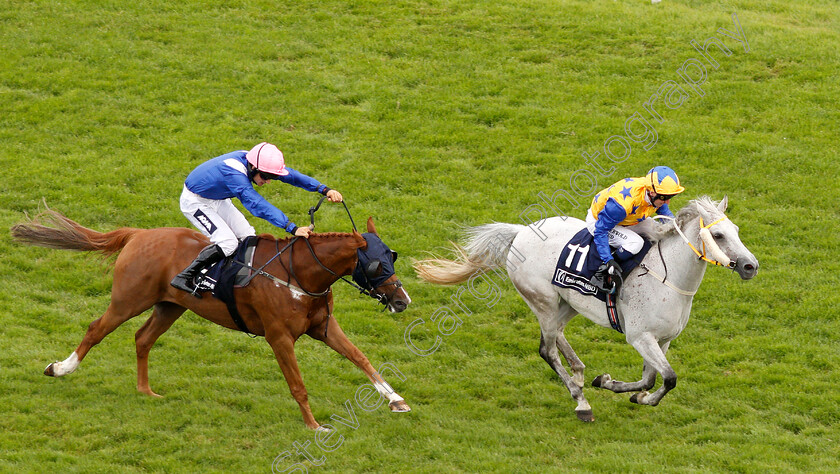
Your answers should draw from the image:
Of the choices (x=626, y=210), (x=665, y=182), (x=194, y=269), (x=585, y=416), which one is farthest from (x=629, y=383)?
(x=194, y=269)

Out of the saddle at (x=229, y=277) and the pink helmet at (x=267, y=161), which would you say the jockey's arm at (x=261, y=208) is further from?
the saddle at (x=229, y=277)

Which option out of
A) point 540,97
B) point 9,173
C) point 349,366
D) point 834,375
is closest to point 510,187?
point 540,97

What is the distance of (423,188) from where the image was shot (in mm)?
12680

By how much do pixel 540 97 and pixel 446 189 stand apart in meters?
3.54

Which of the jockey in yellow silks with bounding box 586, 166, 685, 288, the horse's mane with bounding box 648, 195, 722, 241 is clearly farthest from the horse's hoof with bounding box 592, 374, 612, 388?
the horse's mane with bounding box 648, 195, 722, 241

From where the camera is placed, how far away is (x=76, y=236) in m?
8.22

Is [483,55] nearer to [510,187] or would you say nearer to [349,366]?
[510,187]

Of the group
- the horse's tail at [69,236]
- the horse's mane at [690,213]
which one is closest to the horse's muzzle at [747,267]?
the horse's mane at [690,213]

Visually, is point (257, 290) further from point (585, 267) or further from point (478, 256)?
point (585, 267)

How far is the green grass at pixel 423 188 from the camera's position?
7.42 m

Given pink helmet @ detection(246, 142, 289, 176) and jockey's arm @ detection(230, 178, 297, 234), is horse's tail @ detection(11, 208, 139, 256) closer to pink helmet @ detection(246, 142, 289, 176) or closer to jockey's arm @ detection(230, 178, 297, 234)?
jockey's arm @ detection(230, 178, 297, 234)

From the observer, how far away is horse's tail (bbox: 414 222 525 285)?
856cm

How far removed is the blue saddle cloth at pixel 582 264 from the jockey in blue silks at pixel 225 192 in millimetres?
2247

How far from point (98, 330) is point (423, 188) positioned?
6.00 m
